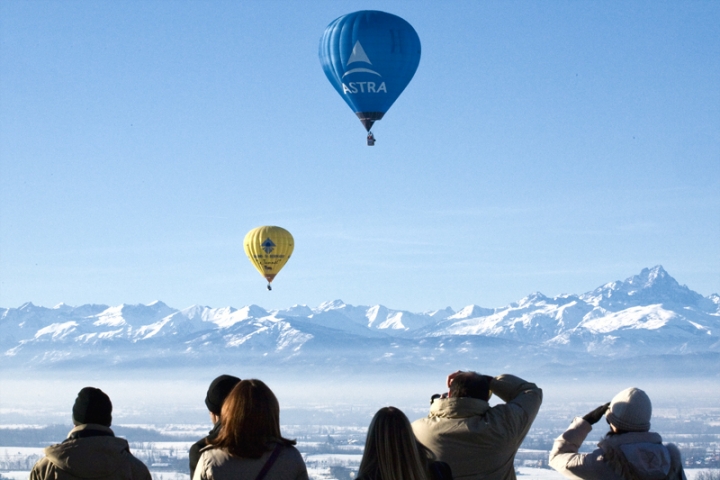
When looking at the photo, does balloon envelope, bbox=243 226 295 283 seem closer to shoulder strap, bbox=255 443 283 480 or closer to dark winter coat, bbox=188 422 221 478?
dark winter coat, bbox=188 422 221 478

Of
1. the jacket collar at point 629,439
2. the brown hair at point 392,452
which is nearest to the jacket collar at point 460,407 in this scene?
the jacket collar at point 629,439

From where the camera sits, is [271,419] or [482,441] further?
[482,441]

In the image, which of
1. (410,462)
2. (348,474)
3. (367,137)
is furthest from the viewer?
(348,474)

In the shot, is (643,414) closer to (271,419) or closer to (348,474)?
(271,419)

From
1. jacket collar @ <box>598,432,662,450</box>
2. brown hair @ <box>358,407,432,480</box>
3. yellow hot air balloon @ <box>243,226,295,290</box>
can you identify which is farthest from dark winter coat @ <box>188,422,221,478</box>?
yellow hot air balloon @ <box>243,226,295,290</box>

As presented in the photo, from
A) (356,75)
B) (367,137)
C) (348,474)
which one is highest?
(356,75)

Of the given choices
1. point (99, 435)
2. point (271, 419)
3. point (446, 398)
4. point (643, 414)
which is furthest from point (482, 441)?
point (99, 435)
